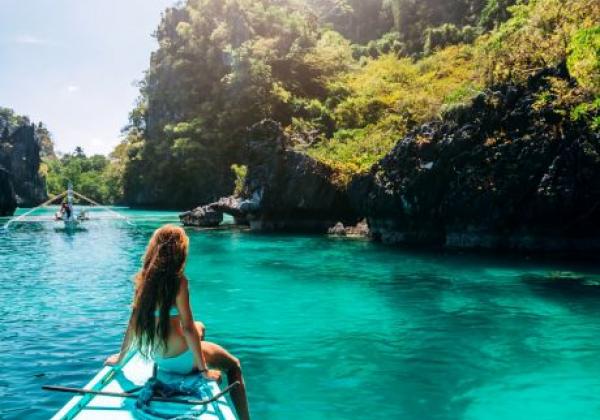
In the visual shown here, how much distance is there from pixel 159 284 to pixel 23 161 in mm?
84894

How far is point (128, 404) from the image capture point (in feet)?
15.5

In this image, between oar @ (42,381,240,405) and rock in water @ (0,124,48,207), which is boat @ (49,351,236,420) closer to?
oar @ (42,381,240,405)

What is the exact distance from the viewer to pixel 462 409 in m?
6.66

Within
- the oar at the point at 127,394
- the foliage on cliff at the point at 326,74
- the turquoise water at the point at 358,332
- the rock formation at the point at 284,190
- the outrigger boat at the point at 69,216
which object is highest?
the foliage on cliff at the point at 326,74

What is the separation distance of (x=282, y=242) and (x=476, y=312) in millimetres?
15137

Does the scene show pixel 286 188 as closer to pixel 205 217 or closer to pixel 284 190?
pixel 284 190

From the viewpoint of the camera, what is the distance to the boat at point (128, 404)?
4.48 meters

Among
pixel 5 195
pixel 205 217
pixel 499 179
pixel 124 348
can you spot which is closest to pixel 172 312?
pixel 124 348

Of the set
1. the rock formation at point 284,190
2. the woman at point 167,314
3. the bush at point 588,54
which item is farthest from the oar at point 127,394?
the rock formation at point 284,190

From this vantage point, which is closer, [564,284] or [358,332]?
[358,332]

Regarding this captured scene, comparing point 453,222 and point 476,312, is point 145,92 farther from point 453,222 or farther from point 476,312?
point 476,312

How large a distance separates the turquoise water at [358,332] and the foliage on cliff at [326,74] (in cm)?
553

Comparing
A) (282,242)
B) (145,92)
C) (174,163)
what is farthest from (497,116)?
(145,92)

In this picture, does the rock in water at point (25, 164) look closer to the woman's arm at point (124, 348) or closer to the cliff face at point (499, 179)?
the cliff face at point (499, 179)
